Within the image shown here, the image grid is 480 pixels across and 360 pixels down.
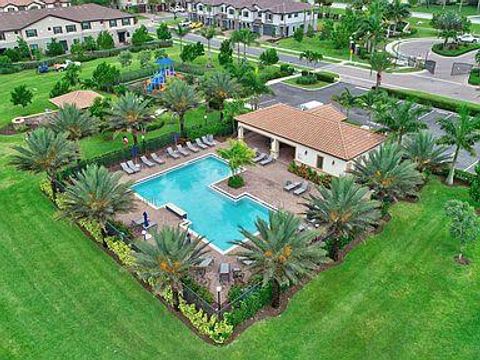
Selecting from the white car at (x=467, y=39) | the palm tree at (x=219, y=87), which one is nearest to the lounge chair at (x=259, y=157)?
the palm tree at (x=219, y=87)

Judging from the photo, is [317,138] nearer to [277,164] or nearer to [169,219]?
[277,164]

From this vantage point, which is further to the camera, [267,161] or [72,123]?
[267,161]

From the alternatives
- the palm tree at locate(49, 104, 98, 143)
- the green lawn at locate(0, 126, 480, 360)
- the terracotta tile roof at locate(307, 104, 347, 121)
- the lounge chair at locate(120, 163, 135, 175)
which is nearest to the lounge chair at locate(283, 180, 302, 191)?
the green lawn at locate(0, 126, 480, 360)

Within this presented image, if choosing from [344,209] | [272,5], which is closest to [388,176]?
[344,209]

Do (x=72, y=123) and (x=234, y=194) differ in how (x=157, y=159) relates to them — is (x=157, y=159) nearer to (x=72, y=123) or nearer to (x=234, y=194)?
(x=72, y=123)

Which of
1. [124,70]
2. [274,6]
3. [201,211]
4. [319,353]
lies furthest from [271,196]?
[274,6]

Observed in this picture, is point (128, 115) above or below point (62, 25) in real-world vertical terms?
below

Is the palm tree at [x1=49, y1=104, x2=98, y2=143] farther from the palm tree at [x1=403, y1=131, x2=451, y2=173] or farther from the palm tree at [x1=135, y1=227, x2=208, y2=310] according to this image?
the palm tree at [x1=403, y1=131, x2=451, y2=173]
